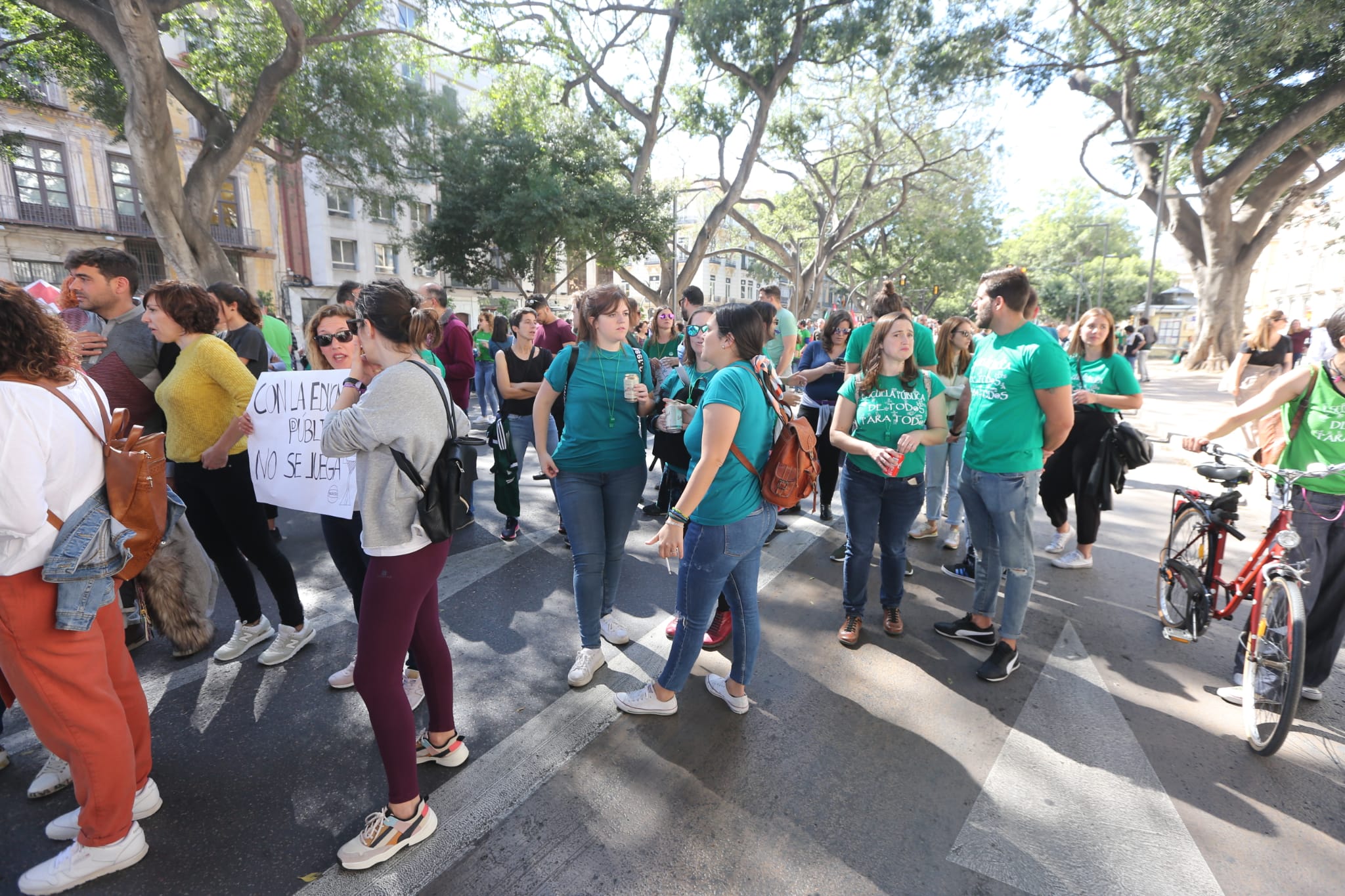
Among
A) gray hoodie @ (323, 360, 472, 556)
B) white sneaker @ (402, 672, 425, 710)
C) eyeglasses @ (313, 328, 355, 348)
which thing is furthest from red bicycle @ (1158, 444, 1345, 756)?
eyeglasses @ (313, 328, 355, 348)

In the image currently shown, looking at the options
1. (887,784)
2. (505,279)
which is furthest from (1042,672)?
(505,279)

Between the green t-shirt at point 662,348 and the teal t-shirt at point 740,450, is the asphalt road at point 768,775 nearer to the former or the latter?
the teal t-shirt at point 740,450

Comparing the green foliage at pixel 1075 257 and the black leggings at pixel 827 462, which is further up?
the green foliage at pixel 1075 257

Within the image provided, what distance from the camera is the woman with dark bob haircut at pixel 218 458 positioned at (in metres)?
3.08

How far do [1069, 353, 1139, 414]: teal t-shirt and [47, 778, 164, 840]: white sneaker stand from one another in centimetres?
549

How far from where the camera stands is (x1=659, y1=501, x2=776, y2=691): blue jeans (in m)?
2.67

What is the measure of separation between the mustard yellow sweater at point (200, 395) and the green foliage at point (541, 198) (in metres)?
15.2

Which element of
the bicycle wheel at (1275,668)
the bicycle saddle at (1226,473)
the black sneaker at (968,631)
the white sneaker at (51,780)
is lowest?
the white sneaker at (51,780)

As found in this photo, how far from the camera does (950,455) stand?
5434 mm

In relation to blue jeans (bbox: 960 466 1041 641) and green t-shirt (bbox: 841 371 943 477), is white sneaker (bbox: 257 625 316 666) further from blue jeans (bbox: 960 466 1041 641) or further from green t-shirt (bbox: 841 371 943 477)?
blue jeans (bbox: 960 466 1041 641)

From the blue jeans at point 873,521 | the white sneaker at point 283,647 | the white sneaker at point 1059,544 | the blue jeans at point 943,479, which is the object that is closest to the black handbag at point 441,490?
the white sneaker at point 283,647

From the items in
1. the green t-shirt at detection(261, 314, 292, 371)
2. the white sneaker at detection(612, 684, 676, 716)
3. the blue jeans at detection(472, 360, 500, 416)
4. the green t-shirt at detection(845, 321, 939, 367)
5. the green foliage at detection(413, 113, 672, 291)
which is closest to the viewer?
the white sneaker at detection(612, 684, 676, 716)

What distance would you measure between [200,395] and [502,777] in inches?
93.2

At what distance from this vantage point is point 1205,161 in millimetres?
18266
